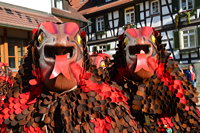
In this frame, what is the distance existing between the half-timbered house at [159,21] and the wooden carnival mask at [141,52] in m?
→ 8.96

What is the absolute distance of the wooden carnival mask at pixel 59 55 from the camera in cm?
178

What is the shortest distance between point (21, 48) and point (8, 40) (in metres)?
0.52

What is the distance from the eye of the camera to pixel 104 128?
189cm

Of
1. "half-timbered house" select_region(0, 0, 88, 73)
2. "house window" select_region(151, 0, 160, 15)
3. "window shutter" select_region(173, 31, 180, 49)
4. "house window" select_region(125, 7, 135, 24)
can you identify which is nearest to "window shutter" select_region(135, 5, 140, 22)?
"house window" select_region(125, 7, 135, 24)

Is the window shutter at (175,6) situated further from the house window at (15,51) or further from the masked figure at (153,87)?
the masked figure at (153,87)

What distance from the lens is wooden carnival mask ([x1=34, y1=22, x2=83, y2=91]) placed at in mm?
1784

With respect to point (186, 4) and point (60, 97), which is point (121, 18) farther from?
point (60, 97)

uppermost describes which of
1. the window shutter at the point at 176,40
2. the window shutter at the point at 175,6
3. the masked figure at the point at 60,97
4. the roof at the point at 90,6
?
the roof at the point at 90,6

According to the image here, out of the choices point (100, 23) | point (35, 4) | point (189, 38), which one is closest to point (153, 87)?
point (35, 4)

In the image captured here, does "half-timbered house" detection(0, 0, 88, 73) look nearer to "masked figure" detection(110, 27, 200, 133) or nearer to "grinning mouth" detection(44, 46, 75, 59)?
A: "masked figure" detection(110, 27, 200, 133)

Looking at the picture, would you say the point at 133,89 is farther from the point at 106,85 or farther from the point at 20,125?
→ the point at 20,125

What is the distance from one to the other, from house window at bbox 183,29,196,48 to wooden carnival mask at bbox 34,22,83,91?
1096cm

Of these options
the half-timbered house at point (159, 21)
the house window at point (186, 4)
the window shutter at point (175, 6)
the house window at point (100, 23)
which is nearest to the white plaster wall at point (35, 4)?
the half-timbered house at point (159, 21)

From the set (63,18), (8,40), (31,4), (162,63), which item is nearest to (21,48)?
(8,40)
